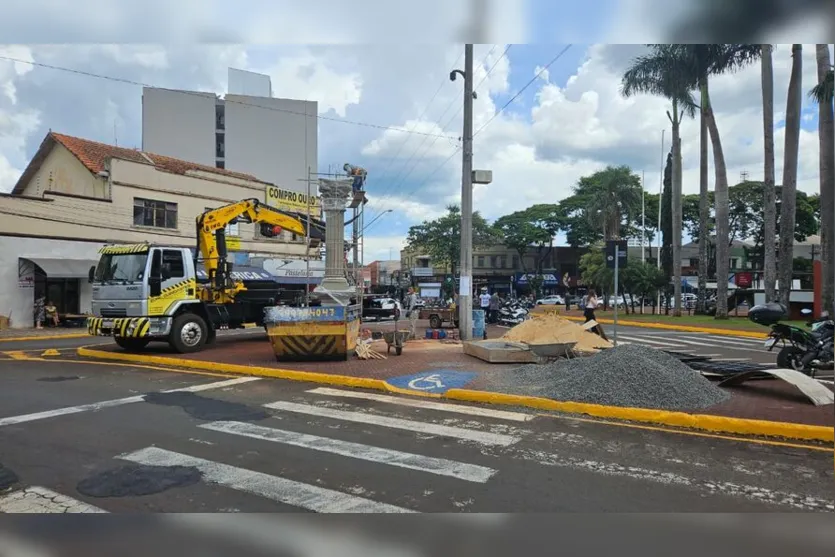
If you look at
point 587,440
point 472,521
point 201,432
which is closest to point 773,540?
point 472,521

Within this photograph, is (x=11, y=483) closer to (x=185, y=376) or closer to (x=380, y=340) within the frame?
(x=185, y=376)

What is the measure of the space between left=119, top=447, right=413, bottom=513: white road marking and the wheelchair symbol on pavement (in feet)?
14.8

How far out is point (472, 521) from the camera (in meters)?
4.31

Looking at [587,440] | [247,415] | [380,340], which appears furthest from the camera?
[380,340]

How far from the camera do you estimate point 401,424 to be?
24.2 feet

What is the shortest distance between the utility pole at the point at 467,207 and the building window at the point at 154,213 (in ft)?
61.1

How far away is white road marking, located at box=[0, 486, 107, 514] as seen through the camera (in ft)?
14.8

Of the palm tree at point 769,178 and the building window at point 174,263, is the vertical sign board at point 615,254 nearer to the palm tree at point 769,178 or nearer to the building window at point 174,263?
the building window at point 174,263

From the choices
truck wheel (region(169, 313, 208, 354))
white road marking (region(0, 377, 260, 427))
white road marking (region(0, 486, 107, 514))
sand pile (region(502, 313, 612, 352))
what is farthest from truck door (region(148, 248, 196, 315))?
white road marking (region(0, 486, 107, 514))

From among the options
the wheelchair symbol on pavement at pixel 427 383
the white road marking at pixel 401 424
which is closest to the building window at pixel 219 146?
the wheelchair symbol on pavement at pixel 427 383

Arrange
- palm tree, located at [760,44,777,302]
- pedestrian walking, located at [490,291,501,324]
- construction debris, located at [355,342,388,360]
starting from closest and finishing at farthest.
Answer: construction debris, located at [355,342,388,360], palm tree, located at [760,44,777,302], pedestrian walking, located at [490,291,501,324]

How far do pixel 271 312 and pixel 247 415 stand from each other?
4494mm

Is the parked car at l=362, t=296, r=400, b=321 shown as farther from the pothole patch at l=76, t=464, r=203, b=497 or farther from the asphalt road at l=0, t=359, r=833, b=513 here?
the pothole patch at l=76, t=464, r=203, b=497

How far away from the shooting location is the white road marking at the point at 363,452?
540 cm
